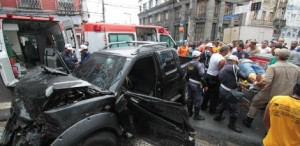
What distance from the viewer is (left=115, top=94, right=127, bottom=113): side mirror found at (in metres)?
2.09

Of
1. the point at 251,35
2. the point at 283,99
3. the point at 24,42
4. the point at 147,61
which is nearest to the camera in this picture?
the point at 283,99

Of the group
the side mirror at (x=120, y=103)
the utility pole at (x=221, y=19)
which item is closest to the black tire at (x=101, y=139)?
the side mirror at (x=120, y=103)

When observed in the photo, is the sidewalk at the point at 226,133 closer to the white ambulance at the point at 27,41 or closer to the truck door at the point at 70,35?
the white ambulance at the point at 27,41

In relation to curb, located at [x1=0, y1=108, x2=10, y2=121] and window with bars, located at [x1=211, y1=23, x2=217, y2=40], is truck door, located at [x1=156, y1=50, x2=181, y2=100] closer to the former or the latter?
curb, located at [x1=0, y1=108, x2=10, y2=121]

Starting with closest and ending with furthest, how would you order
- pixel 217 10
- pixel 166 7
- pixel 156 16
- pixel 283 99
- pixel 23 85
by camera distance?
pixel 283 99 < pixel 23 85 < pixel 217 10 < pixel 166 7 < pixel 156 16

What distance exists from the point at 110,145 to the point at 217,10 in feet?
88.4

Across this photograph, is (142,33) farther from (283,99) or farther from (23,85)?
(283,99)

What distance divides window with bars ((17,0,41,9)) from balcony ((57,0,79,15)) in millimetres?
1622

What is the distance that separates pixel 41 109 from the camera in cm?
190

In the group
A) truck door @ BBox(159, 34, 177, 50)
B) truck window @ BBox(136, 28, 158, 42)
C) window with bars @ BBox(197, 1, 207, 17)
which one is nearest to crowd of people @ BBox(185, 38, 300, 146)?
truck door @ BBox(159, 34, 177, 50)

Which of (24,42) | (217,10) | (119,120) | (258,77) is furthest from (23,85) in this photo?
(217,10)

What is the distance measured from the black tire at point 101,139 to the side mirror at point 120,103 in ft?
1.12

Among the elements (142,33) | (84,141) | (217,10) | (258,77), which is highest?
(217,10)

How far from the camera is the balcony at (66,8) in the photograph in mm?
15930
